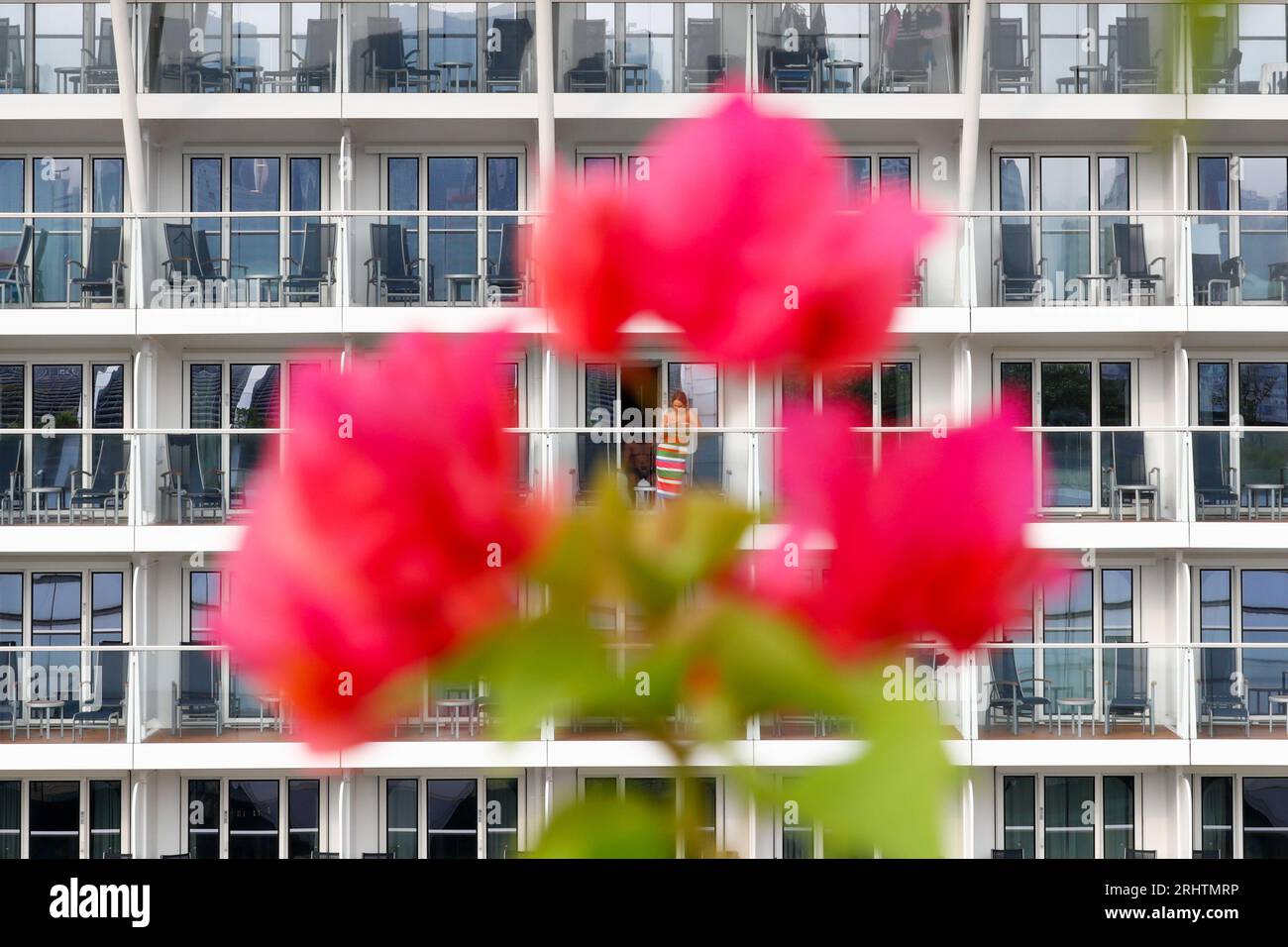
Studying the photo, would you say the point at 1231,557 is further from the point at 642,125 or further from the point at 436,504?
the point at 436,504

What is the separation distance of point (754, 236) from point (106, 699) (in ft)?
10.6

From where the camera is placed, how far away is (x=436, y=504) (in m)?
0.05

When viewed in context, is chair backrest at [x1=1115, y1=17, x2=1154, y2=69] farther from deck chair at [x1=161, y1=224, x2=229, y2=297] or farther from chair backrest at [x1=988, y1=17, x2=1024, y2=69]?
deck chair at [x1=161, y1=224, x2=229, y2=297]

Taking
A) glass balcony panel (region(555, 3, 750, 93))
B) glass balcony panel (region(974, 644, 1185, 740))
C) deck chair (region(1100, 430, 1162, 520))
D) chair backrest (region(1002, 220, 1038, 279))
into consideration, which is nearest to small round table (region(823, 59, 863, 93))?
glass balcony panel (region(555, 3, 750, 93))

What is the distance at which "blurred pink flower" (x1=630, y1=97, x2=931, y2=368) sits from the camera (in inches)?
1.9

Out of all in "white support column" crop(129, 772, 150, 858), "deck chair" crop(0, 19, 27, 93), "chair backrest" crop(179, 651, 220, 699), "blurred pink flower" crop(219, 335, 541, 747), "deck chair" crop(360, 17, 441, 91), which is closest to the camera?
"blurred pink flower" crop(219, 335, 541, 747)

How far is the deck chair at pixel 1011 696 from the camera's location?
298 cm

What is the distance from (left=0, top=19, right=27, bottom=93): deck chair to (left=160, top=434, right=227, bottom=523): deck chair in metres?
1.24

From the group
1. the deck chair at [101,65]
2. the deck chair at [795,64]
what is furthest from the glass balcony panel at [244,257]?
the deck chair at [795,64]

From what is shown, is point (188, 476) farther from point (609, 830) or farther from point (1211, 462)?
point (609, 830)

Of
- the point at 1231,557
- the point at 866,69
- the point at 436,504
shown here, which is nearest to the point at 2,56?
the point at 866,69

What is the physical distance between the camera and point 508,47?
3064 millimetres
